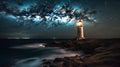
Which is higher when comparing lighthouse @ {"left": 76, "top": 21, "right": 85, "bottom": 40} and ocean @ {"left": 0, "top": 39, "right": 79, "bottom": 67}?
lighthouse @ {"left": 76, "top": 21, "right": 85, "bottom": 40}

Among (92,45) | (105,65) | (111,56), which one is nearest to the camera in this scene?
(105,65)

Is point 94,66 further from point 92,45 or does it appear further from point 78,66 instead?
point 92,45

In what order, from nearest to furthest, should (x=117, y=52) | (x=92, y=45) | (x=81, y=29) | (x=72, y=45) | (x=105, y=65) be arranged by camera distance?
(x=105, y=65), (x=117, y=52), (x=92, y=45), (x=72, y=45), (x=81, y=29)

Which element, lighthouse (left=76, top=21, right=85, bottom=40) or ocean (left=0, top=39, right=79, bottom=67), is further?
lighthouse (left=76, top=21, right=85, bottom=40)

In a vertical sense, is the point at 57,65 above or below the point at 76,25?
below

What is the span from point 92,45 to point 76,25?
18.6 feet

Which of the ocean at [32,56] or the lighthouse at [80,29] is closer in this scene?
the ocean at [32,56]

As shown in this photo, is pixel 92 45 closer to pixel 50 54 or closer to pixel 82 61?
pixel 50 54

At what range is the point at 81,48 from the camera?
20.1 metres

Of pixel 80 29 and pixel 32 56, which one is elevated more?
pixel 80 29

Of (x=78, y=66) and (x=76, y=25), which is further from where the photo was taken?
(x=76, y=25)

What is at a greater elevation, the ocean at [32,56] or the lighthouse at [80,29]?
the lighthouse at [80,29]

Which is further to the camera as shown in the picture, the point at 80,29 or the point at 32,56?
the point at 80,29

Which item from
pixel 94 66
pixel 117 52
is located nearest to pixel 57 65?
pixel 94 66
